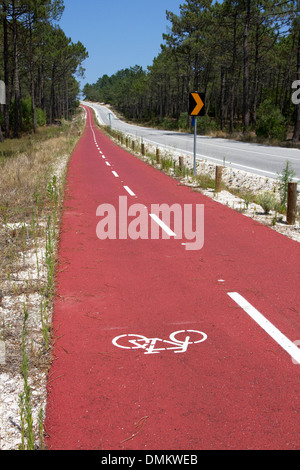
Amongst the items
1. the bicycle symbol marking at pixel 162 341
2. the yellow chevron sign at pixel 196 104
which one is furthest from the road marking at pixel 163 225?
the yellow chevron sign at pixel 196 104

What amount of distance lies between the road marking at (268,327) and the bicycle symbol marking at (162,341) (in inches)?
27.7

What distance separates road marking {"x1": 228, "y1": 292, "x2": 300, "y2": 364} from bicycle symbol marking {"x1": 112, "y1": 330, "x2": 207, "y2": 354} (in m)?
0.70

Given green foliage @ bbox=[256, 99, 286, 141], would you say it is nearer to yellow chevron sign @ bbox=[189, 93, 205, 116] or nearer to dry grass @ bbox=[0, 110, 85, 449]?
yellow chevron sign @ bbox=[189, 93, 205, 116]

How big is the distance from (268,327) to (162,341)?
1.18m

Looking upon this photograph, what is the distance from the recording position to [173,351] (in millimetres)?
3863

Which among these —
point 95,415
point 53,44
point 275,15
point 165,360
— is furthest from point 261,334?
point 53,44

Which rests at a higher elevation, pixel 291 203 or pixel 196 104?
pixel 196 104

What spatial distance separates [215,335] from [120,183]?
1088 cm

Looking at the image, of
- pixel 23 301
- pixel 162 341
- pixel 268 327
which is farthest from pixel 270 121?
pixel 162 341

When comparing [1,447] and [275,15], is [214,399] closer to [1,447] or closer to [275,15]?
[1,447]

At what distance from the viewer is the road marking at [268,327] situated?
12.6ft

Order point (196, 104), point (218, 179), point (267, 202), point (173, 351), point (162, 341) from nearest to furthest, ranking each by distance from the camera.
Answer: point (173, 351)
point (162, 341)
point (267, 202)
point (218, 179)
point (196, 104)

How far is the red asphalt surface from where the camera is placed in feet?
9.39

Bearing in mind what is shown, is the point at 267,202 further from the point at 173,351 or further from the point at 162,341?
the point at 173,351
